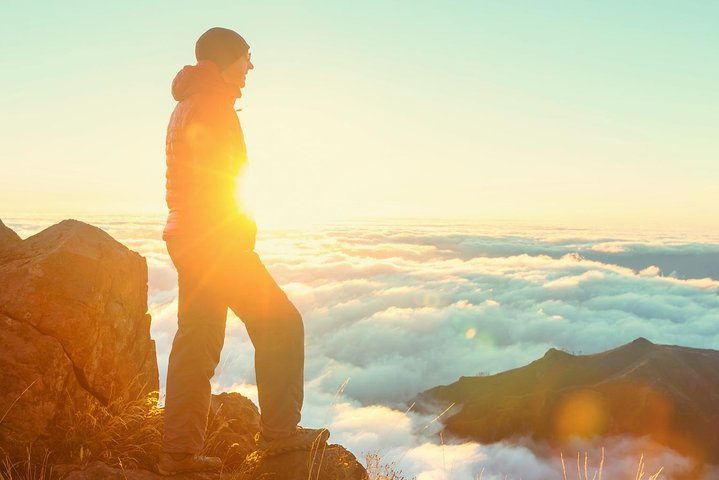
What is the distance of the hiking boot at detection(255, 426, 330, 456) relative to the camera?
4016 millimetres

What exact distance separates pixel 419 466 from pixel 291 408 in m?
170

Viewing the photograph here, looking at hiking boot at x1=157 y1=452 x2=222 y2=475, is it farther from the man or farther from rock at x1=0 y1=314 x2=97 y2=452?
rock at x1=0 y1=314 x2=97 y2=452

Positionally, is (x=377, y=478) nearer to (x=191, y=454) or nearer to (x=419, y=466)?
(x=191, y=454)

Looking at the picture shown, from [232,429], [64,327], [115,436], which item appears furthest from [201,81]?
[232,429]

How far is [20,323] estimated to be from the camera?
13.0 ft

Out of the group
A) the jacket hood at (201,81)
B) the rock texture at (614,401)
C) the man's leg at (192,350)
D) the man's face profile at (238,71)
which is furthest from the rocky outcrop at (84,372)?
the rock texture at (614,401)

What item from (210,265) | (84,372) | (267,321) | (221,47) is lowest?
(84,372)

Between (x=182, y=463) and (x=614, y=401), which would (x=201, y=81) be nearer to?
(x=182, y=463)

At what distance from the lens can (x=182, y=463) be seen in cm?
362

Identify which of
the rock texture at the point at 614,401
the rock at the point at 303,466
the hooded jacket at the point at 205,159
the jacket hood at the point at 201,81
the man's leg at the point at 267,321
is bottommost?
the rock texture at the point at 614,401

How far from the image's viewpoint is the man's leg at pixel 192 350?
3.61 metres

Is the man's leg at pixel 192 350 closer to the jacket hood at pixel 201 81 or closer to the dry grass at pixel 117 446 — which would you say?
the dry grass at pixel 117 446

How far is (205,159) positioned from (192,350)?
1280 millimetres

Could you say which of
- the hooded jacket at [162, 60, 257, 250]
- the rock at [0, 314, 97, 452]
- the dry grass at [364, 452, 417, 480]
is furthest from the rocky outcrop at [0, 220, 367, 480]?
the hooded jacket at [162, 60, 257, 250]
